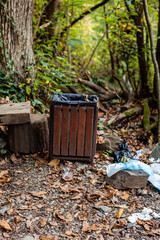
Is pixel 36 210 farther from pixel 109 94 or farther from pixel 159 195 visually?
pixel 109 94

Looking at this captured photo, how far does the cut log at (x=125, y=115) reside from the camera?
236 inches

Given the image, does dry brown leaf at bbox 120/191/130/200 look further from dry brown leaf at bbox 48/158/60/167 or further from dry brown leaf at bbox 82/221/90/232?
dry brown leaf at bbox 48/158/60/167

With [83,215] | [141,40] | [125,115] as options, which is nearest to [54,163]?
[83,215]

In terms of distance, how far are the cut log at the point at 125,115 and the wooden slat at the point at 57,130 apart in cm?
247

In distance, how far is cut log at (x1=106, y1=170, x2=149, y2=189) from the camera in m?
3.30

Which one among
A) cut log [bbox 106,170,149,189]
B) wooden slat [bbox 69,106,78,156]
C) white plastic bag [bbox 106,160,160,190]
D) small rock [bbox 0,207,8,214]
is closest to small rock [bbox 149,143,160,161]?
white plastic bag [bbox 106,160,160,190]

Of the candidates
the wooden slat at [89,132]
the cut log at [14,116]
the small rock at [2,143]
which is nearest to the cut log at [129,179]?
the wooden slat at [89,132]

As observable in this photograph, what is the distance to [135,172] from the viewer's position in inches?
133

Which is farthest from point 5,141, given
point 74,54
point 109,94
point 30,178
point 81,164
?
point 74,54

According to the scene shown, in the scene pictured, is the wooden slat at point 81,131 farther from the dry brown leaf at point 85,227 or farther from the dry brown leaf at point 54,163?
the dry brown leaf at point 85,227

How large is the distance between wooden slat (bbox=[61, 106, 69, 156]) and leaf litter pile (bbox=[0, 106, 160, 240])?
0.22 m

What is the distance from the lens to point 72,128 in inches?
143

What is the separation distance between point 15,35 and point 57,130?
2.64 m

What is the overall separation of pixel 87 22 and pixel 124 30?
429 cm
